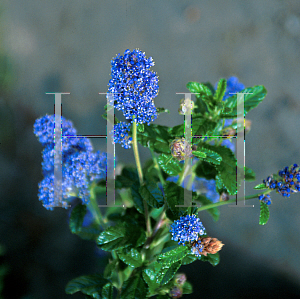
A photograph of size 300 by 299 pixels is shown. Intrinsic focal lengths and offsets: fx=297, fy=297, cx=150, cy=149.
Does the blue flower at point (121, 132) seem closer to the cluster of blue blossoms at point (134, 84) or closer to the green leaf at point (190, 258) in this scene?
the cluster of blue blossoms at point (134, 84)

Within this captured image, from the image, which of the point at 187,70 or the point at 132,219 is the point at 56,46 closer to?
the point at 187,70

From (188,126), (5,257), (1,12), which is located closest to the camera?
(188,126)

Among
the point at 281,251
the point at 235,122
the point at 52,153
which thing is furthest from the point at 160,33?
the point at 281,251

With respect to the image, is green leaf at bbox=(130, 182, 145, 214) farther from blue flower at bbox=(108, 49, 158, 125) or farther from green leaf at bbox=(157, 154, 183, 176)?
blue flower at bbox=(108, 49, 158, 125)

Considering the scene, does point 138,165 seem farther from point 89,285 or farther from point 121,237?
point 89,285

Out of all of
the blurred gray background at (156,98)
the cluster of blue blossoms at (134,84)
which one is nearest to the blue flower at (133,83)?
the cluster of blue blossoms at (134,84)

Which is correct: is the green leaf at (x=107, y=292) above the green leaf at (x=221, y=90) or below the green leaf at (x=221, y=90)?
below
